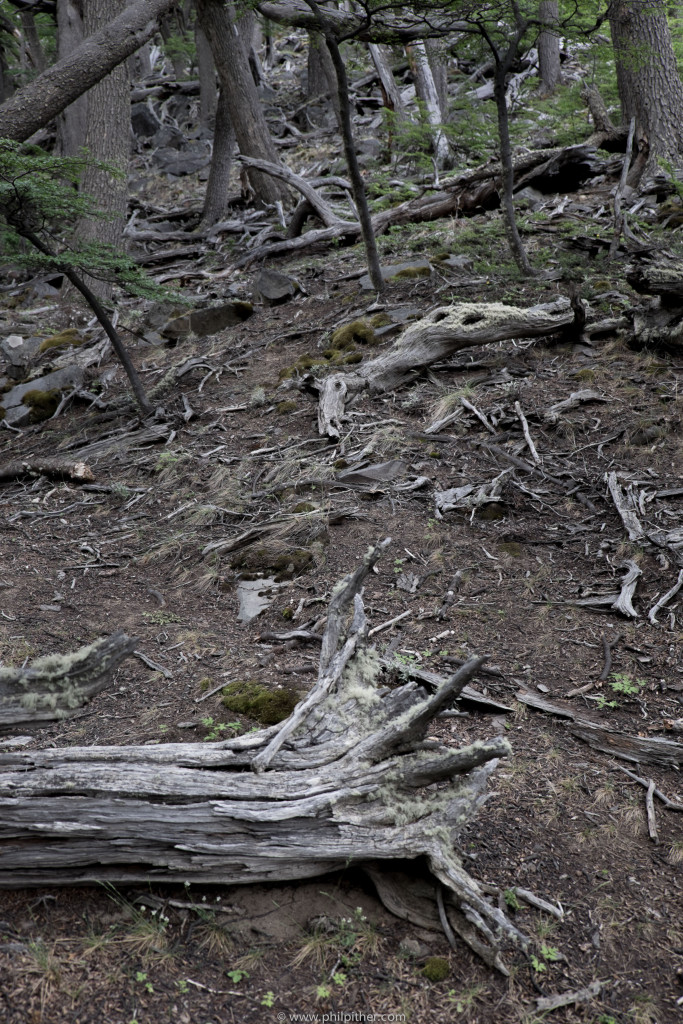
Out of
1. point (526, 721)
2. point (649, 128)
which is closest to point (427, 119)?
point (649, 128)

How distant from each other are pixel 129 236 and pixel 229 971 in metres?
15.9

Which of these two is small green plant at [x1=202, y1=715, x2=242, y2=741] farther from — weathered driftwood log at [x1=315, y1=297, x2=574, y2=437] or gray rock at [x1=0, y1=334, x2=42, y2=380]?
gray rock at [x1=0, y1=334, x2=42, y2=380]

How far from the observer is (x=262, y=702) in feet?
12.7

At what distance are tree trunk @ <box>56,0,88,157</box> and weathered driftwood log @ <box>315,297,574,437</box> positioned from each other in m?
9.77

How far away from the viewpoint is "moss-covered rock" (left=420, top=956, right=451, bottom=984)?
2588mm

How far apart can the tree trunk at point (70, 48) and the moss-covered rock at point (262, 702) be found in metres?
13.6

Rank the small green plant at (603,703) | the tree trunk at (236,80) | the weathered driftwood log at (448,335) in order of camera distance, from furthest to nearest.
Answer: the tree trunk at (236,80)
the weathered driftwood log at (448,335)
the small green plant at (603,703)

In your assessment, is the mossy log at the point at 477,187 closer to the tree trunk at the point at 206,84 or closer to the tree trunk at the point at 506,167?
the tree trunk at the point at 506,167

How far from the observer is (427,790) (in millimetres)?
3082

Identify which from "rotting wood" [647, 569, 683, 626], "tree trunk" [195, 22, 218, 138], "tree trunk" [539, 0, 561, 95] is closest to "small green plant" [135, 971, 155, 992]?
"rotting wood" [647, 569, 683, 626]

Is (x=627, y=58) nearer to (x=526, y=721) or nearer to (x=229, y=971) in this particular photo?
(x=526, y=721)

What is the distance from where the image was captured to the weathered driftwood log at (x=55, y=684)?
353 centimetres

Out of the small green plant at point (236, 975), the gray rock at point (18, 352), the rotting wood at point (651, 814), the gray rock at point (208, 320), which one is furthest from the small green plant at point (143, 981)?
the gray rock at point (18, 352)

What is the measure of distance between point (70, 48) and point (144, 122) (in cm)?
870
